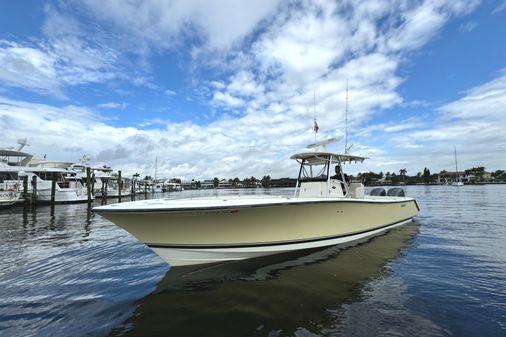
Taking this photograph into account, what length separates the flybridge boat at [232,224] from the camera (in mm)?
5879

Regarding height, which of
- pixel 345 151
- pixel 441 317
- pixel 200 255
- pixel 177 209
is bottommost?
pixel 441 317

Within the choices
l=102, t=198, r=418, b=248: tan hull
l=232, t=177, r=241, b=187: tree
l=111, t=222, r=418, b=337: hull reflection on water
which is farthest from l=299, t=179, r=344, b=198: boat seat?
l=232, t=177, r=241, b=187: tree

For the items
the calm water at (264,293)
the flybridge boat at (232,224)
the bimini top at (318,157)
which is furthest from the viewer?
the bimini top at (318,157)

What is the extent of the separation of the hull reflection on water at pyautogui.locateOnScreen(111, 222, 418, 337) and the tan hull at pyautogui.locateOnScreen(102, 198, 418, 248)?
675mm

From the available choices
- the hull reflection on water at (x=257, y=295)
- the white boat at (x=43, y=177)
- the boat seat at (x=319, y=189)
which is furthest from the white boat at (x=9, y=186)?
the boat seat at (x=319, y=189)

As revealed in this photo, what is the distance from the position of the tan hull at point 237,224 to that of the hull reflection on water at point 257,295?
67 centimetres

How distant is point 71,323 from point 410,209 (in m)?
12.9

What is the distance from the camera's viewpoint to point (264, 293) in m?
5.37

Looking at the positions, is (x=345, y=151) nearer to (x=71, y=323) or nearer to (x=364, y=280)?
(x=364, y=280)

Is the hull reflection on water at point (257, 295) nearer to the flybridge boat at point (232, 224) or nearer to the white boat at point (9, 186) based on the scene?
the flybridge boat at point (232, 224)

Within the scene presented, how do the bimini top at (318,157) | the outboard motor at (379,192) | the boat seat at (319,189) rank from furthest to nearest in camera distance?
the outboard motor at (379,192) → the bimini top at (318,157) → the boat seat at (319,189)

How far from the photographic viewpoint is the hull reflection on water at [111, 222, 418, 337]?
13.7 feet

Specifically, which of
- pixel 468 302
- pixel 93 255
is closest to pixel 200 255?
pixel 93 255

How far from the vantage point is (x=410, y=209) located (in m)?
12.8
